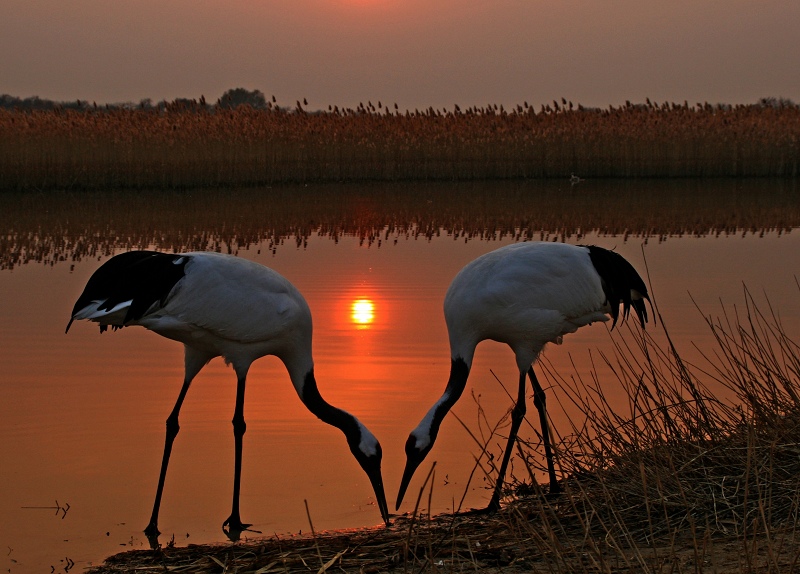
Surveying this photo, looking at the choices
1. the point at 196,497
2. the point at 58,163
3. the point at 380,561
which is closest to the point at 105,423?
the point at 196,497

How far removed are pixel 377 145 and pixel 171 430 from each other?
23.7m

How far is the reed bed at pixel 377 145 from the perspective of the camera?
2595cm

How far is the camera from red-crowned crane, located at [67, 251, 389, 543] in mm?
5754

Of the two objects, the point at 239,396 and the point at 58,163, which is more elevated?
the point at 58,163

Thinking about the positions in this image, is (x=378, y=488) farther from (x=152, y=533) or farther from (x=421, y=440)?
(x=152, y=533)

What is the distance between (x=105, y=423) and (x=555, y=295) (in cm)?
282

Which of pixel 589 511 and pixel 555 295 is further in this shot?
pixel 555 295

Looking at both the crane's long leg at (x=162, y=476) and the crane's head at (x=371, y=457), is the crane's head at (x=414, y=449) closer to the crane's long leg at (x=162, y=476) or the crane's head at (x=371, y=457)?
the crane's head at (x=371, y=457)

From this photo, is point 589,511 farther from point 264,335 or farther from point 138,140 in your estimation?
point 138,140

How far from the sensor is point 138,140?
1038 inches

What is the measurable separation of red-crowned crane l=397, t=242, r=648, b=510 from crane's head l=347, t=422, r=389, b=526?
0.41 metres

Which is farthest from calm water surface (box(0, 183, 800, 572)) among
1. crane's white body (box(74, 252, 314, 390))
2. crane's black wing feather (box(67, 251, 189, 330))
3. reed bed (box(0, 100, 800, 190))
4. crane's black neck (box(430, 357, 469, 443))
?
reed bed (box(0, 100, 800, 190))

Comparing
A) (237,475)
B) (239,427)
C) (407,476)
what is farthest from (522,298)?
(237,475)

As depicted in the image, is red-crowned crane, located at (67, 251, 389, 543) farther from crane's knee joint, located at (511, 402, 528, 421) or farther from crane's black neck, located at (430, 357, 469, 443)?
crane's knee joint, located at (511, 402, 528, 421)
